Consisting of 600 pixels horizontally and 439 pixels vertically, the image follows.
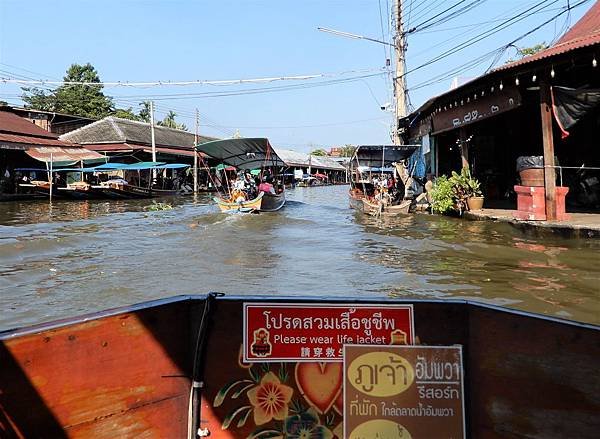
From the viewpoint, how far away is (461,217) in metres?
13.0

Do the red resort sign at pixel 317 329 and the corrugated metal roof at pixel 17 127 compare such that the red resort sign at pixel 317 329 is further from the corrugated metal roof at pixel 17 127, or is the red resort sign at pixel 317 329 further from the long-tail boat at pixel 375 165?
the corrugated metal roof at pixel 17 127

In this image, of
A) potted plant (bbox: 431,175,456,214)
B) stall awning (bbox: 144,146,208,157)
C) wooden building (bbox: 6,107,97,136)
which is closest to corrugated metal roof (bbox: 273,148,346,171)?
stall awning (bbox: 144,146,208,157)

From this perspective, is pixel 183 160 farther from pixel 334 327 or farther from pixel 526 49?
pixel 334 327

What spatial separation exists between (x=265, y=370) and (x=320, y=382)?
282 millimetres

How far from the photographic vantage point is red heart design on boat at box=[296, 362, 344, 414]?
2404mm

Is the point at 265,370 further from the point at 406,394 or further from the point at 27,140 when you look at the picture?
the point at 27,140

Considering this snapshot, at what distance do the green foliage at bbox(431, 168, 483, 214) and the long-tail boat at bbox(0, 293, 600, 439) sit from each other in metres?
11.1

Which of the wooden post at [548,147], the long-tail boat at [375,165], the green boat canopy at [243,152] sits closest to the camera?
the wooden post at [548,147]

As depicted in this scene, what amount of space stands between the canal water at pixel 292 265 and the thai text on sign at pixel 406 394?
3174 mm

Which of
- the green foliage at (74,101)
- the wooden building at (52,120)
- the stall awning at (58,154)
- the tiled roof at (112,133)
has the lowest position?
the stall awning at (58,154)

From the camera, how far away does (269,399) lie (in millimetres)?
2412

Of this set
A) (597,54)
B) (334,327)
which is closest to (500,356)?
(334,327)

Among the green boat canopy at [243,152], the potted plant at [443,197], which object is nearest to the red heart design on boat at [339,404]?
the potted plant at [443,197]

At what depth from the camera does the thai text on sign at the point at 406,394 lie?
2.37 metres
